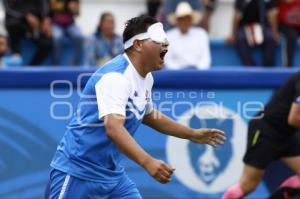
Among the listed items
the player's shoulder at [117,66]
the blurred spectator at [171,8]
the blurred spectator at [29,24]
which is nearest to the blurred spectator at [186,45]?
the blurred spectator at [171,8]

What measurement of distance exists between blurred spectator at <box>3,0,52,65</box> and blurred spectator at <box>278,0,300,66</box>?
3.03 metres

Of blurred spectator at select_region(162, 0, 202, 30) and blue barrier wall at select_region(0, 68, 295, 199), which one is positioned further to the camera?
blurred spectator at select_region(162, 0, 202, 30)

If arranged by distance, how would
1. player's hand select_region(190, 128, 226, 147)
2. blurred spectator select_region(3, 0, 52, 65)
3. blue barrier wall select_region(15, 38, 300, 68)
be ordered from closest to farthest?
player's hand select_region(190, 128, 226, 147) → blurred spectator select_region(3, 0, 52, 65) → blue barrier wall select_region(15, 38, 300, 68)

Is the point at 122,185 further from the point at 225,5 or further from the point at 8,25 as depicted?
the point at 225,5

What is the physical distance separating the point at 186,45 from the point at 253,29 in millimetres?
1458

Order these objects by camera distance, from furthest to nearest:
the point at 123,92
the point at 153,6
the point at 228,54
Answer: the point at 153,6, the point at 228,54, the point at 123,92

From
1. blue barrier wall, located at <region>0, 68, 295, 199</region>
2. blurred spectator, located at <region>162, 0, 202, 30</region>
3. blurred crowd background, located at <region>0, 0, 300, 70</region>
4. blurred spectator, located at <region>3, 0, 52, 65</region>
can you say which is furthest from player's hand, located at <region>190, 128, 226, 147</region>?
blurred spectator, located at <region>3, 0, 52, 65</region>

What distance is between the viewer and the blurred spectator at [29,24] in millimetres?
10836

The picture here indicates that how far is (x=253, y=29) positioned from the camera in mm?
11172

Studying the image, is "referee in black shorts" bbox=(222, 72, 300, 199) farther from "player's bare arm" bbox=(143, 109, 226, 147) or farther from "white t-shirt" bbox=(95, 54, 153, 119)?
"white t-shirt" bbox=(95, 54, 153, 119)

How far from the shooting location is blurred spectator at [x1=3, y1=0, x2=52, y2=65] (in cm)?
1084

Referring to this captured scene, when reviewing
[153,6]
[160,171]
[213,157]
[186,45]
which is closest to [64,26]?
[153,6]

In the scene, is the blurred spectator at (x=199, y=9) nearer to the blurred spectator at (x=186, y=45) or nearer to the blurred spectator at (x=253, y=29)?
the blurred spectator at (x=186, y=45)

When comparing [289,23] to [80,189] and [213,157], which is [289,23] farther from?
[80,189]
